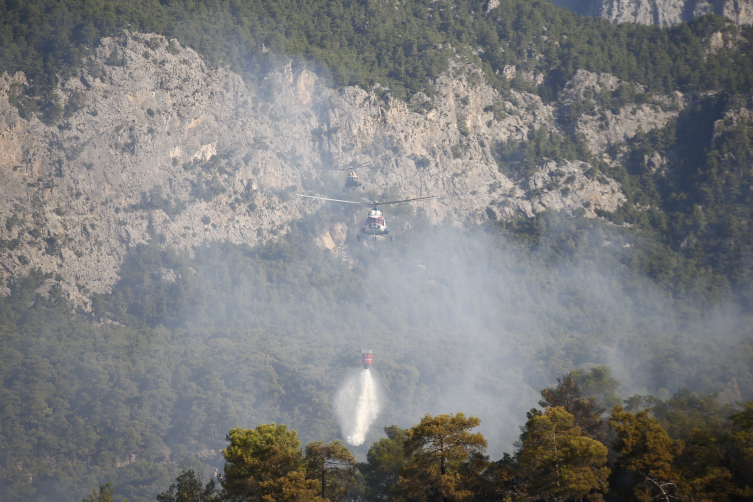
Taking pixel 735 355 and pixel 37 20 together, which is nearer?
pixel 735 355

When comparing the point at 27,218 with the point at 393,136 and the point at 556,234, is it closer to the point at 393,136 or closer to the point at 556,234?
the point at 393,136

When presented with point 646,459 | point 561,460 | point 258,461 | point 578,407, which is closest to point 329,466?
point 258,461

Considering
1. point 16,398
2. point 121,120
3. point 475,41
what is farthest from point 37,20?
point 475,41

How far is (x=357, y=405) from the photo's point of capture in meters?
136

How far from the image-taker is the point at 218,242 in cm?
14100

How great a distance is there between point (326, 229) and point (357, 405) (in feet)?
127

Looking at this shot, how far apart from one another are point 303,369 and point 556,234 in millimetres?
66395

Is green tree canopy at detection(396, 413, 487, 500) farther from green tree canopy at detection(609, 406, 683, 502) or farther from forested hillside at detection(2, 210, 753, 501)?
forested hillside at detection(2, 210, 753, 501)

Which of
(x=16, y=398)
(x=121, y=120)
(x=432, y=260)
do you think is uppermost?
(x=121, y=120)

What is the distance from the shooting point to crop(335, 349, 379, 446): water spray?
12961 centimetres

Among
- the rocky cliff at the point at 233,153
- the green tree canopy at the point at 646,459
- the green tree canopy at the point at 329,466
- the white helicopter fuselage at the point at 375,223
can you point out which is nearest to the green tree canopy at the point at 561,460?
the green tree canopy at the point at 646,459

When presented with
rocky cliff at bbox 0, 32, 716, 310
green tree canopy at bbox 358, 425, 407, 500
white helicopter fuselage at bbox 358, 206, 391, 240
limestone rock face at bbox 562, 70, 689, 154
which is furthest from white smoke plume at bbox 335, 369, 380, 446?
limestone rock face at bbox 562, 70, 689, 154

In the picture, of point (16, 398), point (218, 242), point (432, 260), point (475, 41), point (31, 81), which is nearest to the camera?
point (16, 398)

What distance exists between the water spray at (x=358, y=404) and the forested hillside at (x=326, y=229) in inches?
86.6
